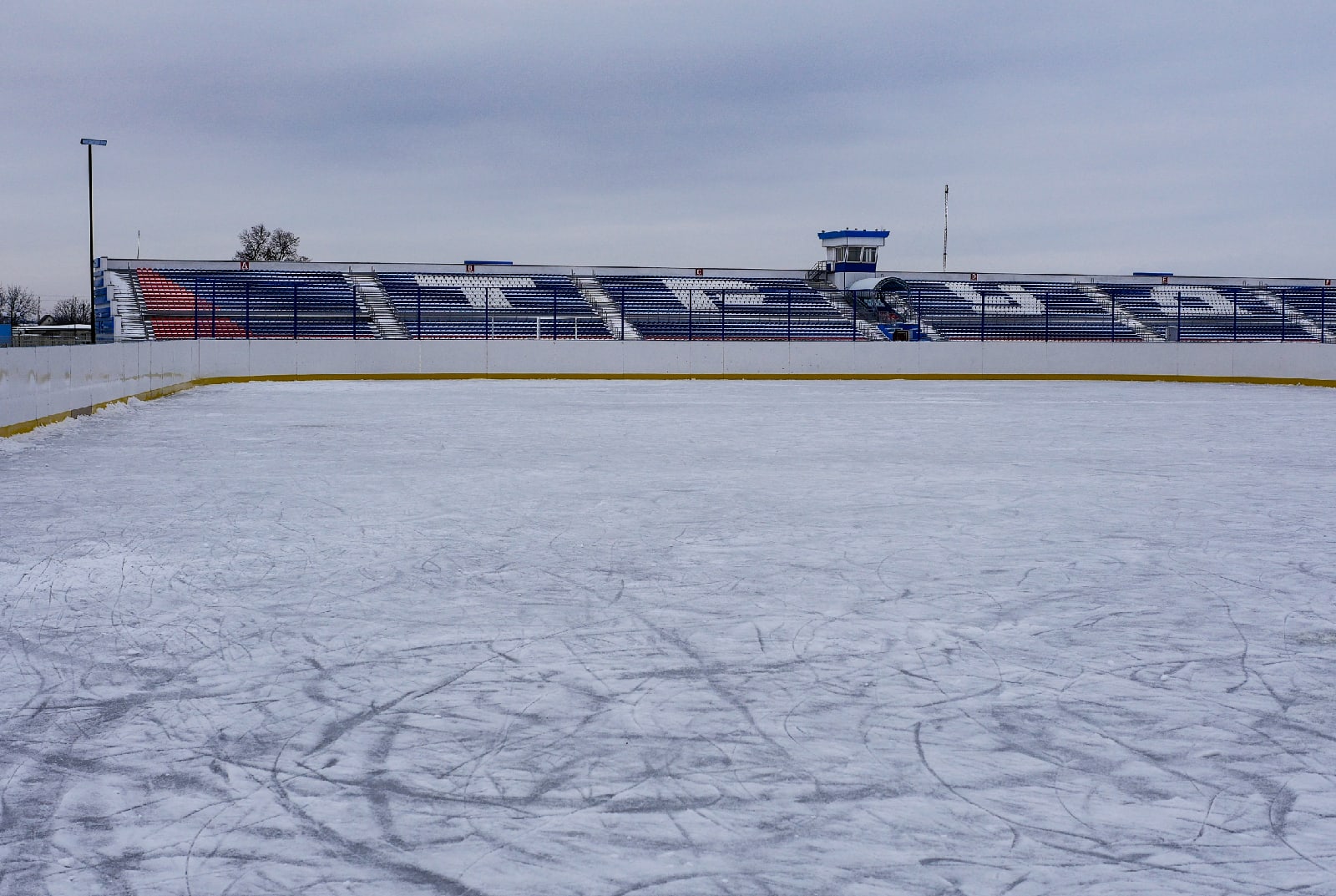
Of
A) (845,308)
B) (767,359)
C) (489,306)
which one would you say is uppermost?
(845,308)

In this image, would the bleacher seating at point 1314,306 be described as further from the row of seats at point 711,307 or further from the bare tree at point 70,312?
the bare tree at point 70,312

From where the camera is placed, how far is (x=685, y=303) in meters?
48.1

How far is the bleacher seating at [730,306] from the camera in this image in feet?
143

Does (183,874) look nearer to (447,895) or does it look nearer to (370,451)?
(447,895)

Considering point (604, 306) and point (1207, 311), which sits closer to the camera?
point (604, 306)

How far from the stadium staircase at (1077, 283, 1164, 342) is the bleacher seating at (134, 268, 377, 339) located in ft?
87.3

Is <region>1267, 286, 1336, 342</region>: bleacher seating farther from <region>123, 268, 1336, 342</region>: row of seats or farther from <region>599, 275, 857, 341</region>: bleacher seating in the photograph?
<region>599, 275, 857, 341</region>: bleacher seating

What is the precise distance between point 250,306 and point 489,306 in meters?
12.2

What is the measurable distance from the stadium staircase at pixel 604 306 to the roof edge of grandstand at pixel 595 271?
929mm

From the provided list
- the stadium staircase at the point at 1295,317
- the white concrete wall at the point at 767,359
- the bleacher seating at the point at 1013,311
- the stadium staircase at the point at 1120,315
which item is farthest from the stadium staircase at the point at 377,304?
the stadium staircase at the point at 1295,317

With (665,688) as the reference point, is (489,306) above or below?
above

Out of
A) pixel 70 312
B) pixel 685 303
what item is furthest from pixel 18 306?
pixel 685 303

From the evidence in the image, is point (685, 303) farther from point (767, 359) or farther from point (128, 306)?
point (767, 359)

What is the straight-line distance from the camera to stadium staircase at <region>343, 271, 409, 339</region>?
1732 inches
